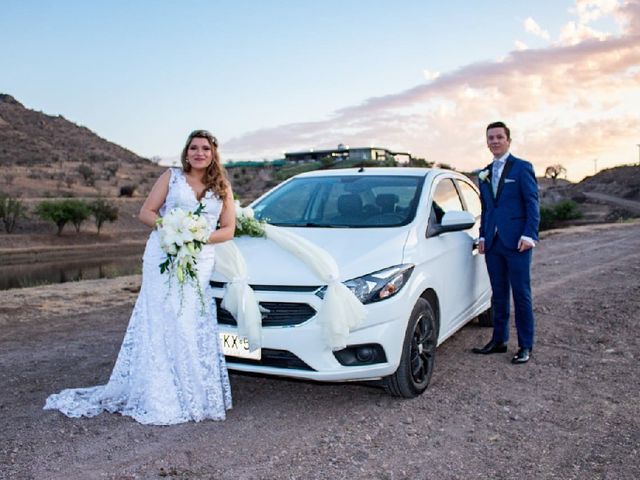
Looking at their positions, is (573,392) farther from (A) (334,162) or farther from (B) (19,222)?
(A) (334,162)

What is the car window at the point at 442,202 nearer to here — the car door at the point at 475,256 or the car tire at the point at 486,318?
the car door at the point at 475,256

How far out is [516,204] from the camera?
6207 millimetres

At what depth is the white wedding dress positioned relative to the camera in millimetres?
4793

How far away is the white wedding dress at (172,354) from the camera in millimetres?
4793

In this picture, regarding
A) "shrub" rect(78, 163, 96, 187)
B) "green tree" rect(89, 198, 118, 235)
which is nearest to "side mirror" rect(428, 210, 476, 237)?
"green tree" rect(89, 198, 118, 235)

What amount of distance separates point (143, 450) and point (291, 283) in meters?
1.46

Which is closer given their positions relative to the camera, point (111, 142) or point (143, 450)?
point (143, 450)

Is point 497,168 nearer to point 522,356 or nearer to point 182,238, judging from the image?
point 522,356

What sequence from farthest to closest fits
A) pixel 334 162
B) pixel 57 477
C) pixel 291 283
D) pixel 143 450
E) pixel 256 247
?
pixel 334 162 → pixel 256 247 → pixel 291 283 → pixel 143 450 → pixel 57 477

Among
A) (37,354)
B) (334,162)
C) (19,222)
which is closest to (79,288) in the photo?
(37,354)

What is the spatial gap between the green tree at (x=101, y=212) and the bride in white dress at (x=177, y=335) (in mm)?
36656

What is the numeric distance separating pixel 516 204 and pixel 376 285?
7.31ft

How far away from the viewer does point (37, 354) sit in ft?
23.1

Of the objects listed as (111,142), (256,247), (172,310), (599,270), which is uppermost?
(111,142)
